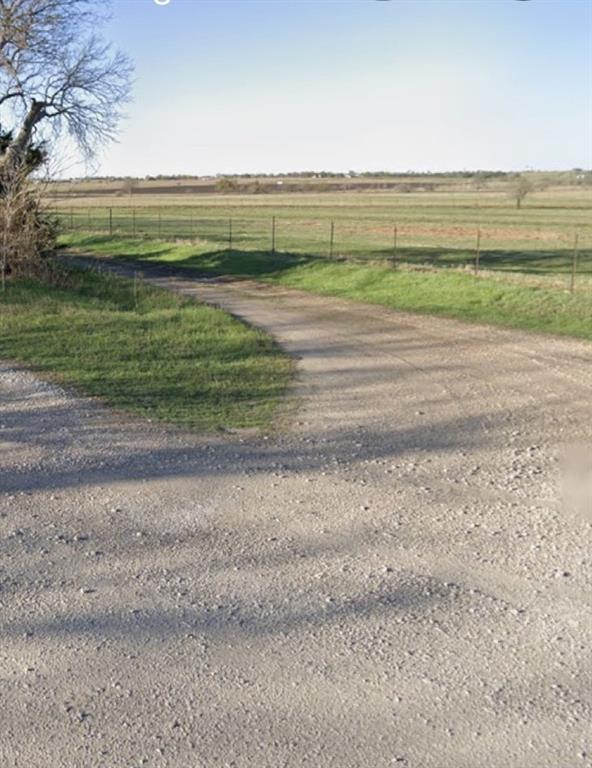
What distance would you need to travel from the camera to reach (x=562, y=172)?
148m

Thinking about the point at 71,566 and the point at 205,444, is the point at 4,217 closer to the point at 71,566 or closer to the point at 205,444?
the point at 205,444

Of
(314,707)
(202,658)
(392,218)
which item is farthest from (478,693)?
(392,218)

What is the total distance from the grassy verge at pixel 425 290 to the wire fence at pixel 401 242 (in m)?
1.70

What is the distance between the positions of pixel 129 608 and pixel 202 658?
1.99 feet

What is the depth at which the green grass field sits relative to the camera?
33.1m

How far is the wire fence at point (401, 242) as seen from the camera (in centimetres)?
2894

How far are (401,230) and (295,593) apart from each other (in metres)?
50.9

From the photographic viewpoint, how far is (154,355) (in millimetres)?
10227

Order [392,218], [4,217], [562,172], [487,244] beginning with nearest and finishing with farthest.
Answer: [4,217], [487,244], [392,218], [562,172]

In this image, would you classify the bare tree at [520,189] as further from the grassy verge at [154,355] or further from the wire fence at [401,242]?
the grassy verge at [154,355]

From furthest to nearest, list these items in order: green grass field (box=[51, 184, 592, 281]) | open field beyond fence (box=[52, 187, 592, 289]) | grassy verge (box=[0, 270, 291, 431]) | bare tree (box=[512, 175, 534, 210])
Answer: bare tree (box=[512, 175, 534, 210]), green grass field (box=[51, 184, 592, 281]), open field beyond fence (box=[52, 187, 592, 289]), grassy verge (box=[0, 270, 291, 431])

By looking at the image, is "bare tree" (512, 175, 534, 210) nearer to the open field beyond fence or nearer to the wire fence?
the open field beyond fence

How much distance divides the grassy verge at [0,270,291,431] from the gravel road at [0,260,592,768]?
0.65 metres

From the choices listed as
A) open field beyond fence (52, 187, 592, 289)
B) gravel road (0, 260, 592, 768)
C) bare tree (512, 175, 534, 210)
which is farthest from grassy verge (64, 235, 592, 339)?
bare tree (512, 175, 534, 210)
